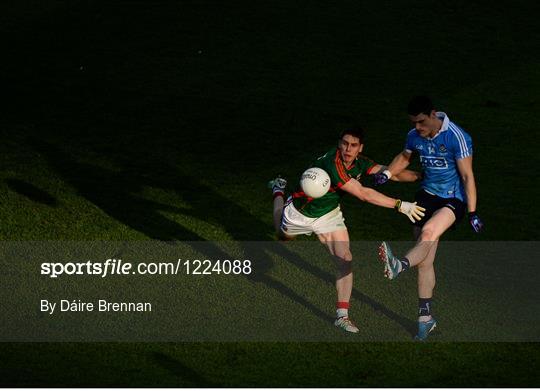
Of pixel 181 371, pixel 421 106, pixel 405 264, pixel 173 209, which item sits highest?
pixel 173 209

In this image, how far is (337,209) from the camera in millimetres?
15414

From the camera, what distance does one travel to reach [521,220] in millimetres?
19156

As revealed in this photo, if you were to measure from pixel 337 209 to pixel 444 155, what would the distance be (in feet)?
4.85

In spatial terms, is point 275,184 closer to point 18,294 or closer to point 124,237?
point 124,237

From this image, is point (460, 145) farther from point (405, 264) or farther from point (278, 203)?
point (278, 203)

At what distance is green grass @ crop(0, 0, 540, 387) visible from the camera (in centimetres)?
1436

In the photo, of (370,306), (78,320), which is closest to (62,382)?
(78,320)

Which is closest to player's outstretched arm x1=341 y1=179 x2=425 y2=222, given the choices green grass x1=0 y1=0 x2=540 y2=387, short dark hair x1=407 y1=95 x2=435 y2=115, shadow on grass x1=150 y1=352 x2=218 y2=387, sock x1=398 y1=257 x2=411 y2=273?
sock x1=398 y1=257 x2=411 y2=273

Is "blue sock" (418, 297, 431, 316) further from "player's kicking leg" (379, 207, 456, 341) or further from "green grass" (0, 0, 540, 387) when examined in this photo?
"green grass" (0, 0, 540, 387)

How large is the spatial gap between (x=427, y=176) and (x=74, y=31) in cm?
1617

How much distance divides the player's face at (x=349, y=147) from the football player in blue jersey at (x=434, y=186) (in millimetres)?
740

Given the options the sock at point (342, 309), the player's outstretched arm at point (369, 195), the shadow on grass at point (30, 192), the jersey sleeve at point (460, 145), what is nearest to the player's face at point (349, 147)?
the player's outstretched arm at point (369, 195)

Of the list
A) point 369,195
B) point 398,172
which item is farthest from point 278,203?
point 369,195

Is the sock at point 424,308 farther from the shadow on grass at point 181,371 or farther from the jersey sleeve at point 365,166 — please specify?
the shadow on grass at point 181,371
